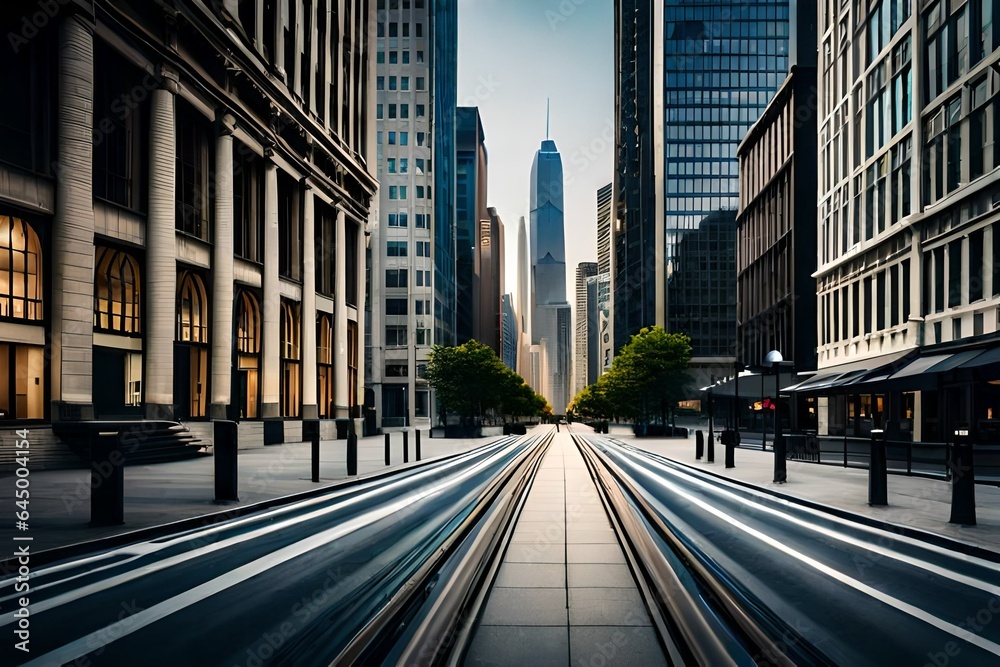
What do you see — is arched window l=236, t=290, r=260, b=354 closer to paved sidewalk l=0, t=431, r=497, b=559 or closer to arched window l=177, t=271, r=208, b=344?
arched window l=177, t=271, r=208, b=344

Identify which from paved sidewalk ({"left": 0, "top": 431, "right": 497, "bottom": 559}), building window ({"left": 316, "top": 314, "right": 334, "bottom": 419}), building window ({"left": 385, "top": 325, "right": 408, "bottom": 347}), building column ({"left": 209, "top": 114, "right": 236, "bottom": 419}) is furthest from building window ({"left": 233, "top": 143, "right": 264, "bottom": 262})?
building window ({"left": 385, "top": 325, "right": 408, "bottom": 347})

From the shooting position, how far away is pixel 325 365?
1998 inches

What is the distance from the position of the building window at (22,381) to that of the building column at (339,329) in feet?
91.9

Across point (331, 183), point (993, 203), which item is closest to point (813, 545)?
point (993, 203)

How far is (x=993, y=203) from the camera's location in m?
26.6

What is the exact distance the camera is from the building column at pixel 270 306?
1524 inches

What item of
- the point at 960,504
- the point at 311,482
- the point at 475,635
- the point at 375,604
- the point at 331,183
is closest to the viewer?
the point at 475,635

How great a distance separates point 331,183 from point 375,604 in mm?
45786

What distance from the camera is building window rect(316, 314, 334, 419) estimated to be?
164ft

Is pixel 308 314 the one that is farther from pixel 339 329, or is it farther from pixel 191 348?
pixel 191 348

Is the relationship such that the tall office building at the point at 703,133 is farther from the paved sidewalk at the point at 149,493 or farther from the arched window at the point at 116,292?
the paved sidewalk at the point at 149,493

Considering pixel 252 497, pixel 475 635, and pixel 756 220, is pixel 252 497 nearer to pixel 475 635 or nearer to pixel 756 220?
pixel 475 635

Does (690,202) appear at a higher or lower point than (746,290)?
higher

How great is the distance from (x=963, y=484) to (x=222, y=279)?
30900 mm
